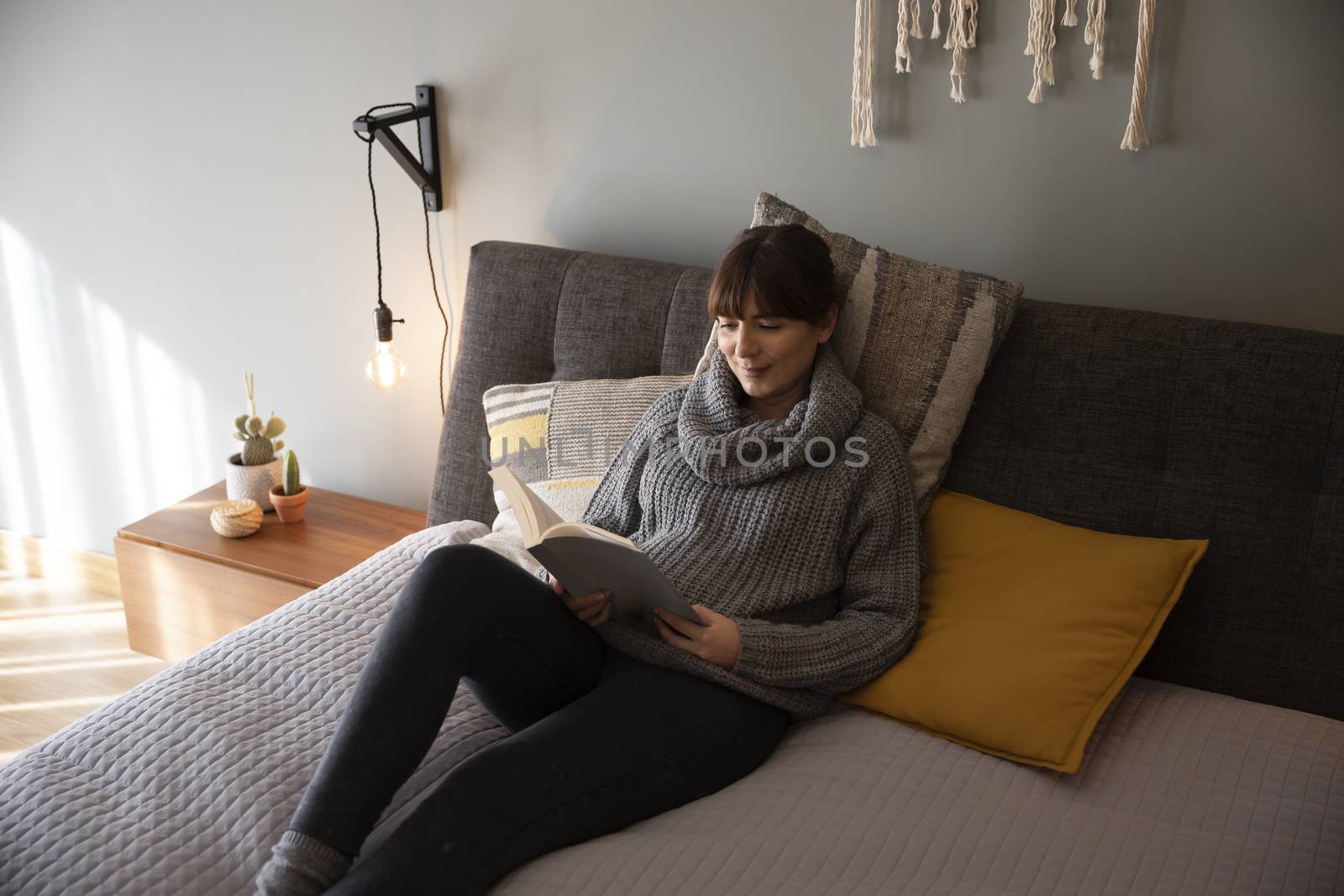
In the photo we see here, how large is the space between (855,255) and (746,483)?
0.40m

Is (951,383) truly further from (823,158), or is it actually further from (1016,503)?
(823,158)

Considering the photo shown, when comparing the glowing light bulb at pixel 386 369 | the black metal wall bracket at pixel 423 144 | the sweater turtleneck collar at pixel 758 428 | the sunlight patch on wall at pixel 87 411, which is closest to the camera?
the sweater turtleneck collar at pixel 758 428

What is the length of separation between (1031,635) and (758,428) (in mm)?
445

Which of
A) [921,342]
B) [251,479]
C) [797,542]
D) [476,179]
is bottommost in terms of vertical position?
[251,479]

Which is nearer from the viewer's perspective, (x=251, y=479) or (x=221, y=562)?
(x=221, y=562)

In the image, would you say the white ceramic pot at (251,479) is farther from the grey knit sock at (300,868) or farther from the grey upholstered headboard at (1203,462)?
the grey upholstered headboard at (1203,462)

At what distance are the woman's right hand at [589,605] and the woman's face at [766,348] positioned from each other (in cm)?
36

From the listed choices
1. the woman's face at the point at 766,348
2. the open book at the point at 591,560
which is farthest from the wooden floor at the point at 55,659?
the woman's face at the point at 766,348

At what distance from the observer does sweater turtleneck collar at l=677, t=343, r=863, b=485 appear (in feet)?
4.99

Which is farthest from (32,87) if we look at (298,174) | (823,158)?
(823,158)

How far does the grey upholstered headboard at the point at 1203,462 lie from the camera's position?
1.48 metres

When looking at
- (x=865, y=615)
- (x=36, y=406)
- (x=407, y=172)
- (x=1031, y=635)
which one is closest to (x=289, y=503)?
(x=407, y=172)

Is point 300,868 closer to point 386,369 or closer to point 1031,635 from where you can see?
point 1031,635

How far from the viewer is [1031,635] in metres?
1.46
